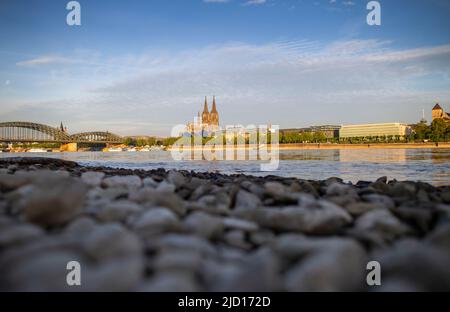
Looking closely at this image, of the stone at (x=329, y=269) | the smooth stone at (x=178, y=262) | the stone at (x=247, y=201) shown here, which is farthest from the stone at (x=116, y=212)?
the stone at (x=329, y=269)

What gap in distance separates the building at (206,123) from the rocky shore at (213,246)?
119m

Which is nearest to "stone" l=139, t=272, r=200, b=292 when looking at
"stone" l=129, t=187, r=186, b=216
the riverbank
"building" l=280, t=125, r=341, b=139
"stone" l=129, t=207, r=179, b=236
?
"stone" l=129, t=207, r=179, b=236

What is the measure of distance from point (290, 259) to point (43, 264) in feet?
2.94

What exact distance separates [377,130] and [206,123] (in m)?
57.8

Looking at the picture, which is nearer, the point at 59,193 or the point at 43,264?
the point at 43,264

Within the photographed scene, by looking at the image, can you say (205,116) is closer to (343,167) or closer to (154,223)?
(343,167)

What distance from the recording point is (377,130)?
5005 inches

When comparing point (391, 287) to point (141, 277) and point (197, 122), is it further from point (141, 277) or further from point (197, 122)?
point (197, 122)

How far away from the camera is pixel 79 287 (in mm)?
1232

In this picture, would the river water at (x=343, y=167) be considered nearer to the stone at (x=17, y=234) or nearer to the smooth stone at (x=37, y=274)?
the stone at (x=17, y=234)

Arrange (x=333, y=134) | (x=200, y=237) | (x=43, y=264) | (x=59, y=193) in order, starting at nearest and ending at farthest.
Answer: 1. (x=43, y=264)
2. (x=200, y=237)
3. (x=59, y=193)
4. (x=333, y=134)

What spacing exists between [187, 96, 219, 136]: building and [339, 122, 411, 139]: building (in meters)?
45.0

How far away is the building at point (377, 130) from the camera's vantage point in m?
124
